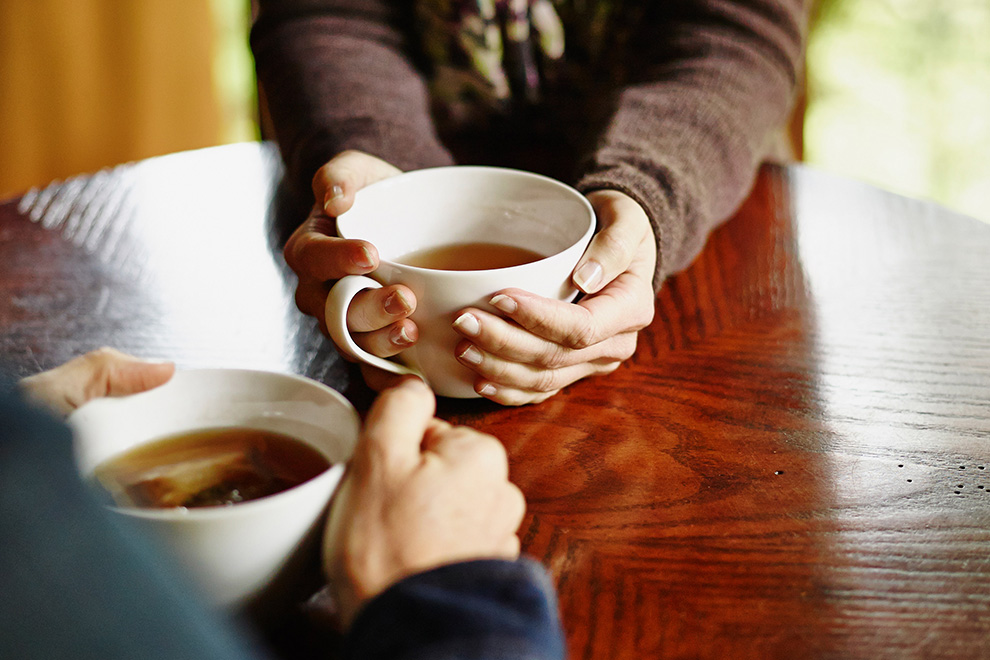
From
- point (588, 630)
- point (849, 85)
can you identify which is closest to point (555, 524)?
point (588, 630)

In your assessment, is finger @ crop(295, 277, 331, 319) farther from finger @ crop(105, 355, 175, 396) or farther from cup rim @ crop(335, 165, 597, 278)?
finger @ crop(105, 355, 175, 396)

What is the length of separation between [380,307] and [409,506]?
17 cm

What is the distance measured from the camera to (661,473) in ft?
1.55

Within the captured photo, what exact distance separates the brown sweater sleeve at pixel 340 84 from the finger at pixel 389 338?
0.29m

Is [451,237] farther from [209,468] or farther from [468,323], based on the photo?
[209,468]

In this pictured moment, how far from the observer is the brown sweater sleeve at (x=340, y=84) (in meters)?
0.79

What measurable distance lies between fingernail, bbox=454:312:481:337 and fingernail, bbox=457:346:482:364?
2 centimetres

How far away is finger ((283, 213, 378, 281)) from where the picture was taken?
20.0 inches

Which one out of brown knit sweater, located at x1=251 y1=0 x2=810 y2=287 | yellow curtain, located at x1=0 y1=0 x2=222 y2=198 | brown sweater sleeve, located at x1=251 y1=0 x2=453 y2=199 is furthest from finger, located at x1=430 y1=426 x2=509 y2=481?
yellow curtain, located at x1=0 y1=0 x2=222 y2=198

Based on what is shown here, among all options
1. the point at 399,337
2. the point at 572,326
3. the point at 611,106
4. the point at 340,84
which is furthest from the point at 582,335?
the point at 340,84

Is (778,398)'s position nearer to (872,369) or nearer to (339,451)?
(872,369)

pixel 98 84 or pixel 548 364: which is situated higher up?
pixel 548 364

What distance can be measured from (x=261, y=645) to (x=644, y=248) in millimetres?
393

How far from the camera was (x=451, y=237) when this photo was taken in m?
0.63
